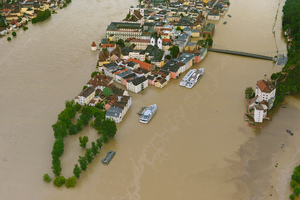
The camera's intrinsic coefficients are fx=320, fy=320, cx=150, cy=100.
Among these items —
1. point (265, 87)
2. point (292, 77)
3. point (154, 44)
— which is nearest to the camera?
point (265, 87)

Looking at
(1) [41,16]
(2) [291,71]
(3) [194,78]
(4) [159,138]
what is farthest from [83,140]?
(1) [41,16]

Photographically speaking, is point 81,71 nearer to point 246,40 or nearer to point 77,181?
point 77,181

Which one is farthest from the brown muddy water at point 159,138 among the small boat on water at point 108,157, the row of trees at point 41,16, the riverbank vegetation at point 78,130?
the row of trees at point 41,16

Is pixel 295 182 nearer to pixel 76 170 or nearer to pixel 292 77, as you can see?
pixel 292 77

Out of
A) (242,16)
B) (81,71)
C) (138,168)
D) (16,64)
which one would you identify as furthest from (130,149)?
(242,16)

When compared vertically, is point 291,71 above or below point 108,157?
above

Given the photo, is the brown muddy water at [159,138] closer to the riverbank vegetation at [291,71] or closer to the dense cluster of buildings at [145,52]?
the riverbank vegetation at [291,71]
